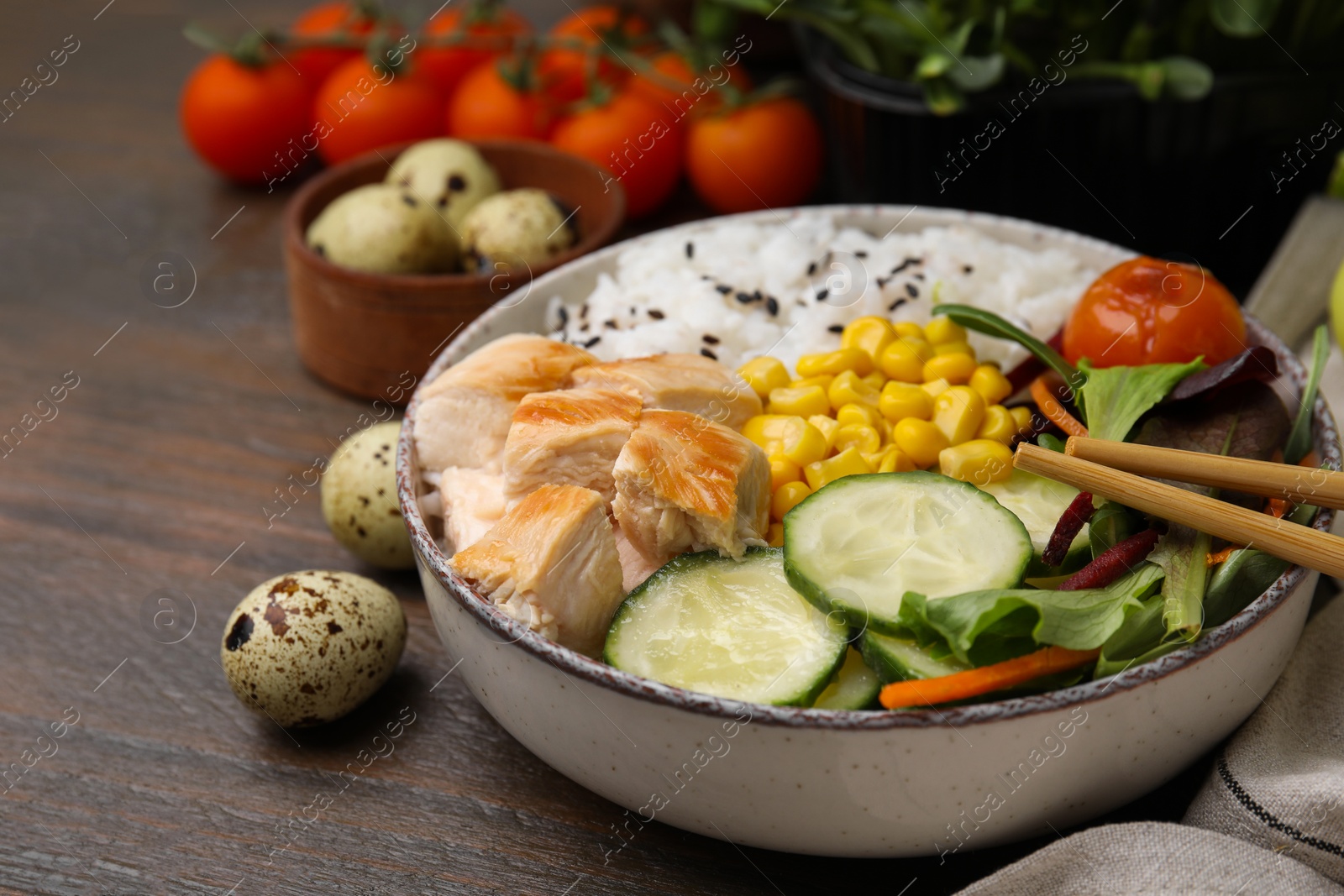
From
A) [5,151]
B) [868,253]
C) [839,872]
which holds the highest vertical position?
[5,151]

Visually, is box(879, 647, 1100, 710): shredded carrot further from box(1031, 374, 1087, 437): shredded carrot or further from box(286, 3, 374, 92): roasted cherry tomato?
box(286, 3, 374, 92): roasted cherry tomato

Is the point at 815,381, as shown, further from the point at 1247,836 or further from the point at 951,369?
the point at 1247,836

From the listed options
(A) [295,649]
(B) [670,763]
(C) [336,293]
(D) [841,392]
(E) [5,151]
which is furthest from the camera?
(E) [5,151]

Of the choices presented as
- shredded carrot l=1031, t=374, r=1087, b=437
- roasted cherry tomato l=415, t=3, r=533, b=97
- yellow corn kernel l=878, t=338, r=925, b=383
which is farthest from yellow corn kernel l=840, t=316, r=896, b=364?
roasted cherry tomato l=415, t=3, r=533, b=97

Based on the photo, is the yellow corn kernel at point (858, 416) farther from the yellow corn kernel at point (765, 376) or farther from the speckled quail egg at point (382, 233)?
the speckled quail egg at point (382, 233)

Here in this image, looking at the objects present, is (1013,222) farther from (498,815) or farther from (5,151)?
(5,151)

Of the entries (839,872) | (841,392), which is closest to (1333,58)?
(841,392)
